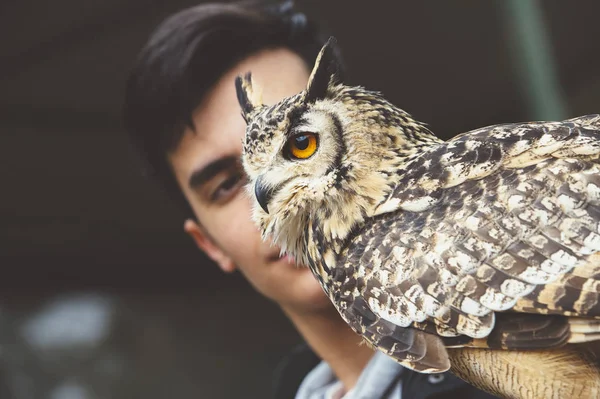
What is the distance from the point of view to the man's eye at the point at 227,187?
2001 mm

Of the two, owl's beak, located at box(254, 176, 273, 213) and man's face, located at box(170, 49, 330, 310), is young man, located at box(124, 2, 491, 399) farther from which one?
owl's beak, located at box(254, 176, 273, 213)

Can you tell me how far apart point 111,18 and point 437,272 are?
8.82ft

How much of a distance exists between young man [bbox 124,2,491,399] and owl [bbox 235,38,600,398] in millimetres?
461

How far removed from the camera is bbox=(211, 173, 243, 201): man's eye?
2001 millimetres

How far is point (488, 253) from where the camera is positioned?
123 cm

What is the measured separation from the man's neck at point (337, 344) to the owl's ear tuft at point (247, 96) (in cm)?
70

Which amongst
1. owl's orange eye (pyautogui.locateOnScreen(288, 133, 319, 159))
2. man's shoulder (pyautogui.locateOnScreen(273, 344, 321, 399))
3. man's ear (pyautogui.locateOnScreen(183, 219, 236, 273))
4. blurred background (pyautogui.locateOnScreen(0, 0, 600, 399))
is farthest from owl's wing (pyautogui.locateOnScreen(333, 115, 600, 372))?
blurred background (pyautogui.locateOnScreen(0, 0, 600, 399))

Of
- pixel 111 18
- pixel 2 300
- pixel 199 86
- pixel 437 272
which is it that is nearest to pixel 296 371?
pixel 199 86

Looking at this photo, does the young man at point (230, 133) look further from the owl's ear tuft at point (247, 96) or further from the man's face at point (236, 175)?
the owl's ear tuft at point (247, 96)

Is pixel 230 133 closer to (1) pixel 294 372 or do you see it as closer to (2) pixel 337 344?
(2) pixel 337 344

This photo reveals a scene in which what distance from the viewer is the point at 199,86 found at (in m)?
2.05

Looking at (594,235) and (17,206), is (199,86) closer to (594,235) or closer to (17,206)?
(594,235)

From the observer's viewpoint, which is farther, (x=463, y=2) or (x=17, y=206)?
(x=17, y=206)

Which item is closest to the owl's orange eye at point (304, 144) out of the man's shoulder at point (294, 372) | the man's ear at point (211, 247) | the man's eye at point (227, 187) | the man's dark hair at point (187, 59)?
the man's eye at point (227, 187)
